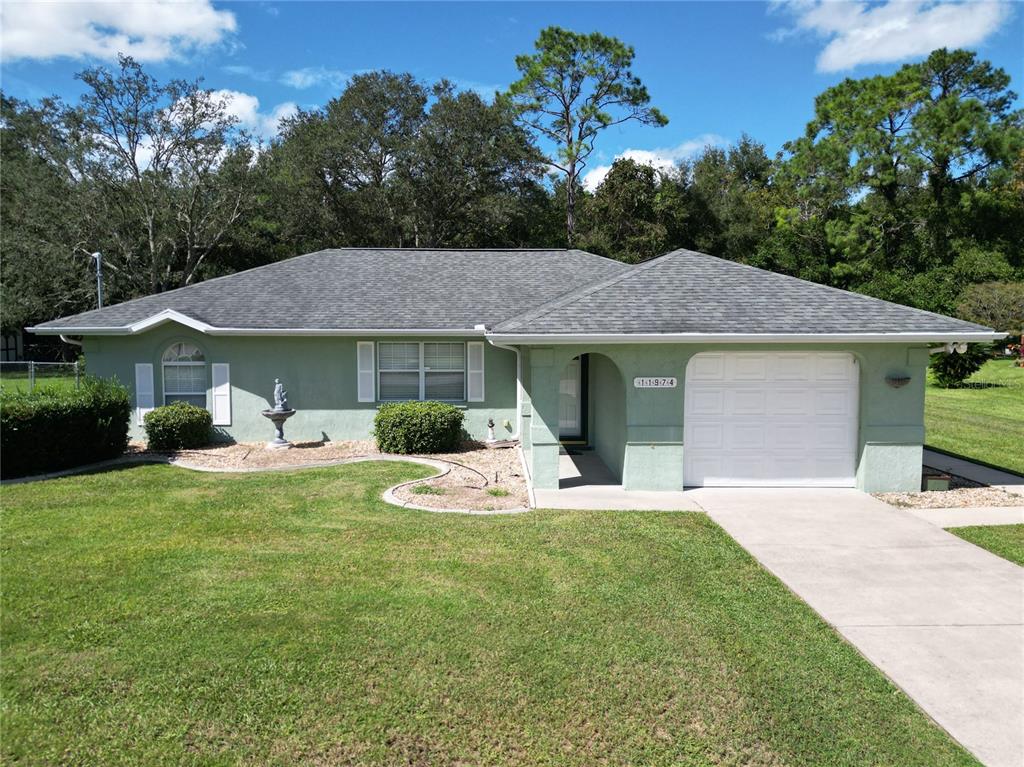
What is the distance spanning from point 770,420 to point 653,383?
7.00 feet

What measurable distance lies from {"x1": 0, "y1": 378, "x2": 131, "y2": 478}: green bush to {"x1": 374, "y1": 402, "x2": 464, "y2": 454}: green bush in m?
4.96

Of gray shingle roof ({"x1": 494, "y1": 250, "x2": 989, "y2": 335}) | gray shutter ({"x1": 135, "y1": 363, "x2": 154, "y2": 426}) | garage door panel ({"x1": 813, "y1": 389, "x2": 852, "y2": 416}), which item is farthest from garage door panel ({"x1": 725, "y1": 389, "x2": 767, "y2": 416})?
gray shutter ({"x1": 135, "y1": 363, "x2": 154, "y2": 426})

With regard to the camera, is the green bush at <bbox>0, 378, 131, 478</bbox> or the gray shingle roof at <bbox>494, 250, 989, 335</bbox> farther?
the green bush at <bbox>0, 378, 131, 478</bbox>

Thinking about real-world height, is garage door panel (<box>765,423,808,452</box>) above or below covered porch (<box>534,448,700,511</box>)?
above

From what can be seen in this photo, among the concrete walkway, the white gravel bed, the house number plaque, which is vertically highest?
the house number plaque

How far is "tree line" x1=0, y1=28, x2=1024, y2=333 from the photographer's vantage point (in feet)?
109

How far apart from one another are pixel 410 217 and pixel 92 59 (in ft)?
52.9

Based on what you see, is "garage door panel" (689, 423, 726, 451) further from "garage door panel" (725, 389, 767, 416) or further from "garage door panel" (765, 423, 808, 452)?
"garage door panel" (765, 423, 808, 452)

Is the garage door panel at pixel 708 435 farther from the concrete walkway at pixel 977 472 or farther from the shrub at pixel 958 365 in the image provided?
the shrub at pixel 958 365

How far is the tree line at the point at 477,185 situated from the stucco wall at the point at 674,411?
A: 2533cm

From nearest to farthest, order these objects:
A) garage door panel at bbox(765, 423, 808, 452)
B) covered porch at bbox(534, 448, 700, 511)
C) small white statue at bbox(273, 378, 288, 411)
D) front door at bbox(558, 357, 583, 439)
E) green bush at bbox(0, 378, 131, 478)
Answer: covered porch at bbox(534, 448, 700, 511), garage door panel at bbox(765, 423, 808, 452), green bush at bbox(0, 378, 131, 478), small white statue at bbox(273, 378, 288, 411), front door at bbox(558, 357, 583, 439)

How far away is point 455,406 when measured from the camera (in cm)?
Result: 1457

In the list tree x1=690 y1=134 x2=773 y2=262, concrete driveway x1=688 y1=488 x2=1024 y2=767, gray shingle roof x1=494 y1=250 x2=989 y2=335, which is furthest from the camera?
tree x1=690 y1=134 x2=773 y2=262

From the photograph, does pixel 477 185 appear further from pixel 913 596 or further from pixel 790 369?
pixel 913 596
